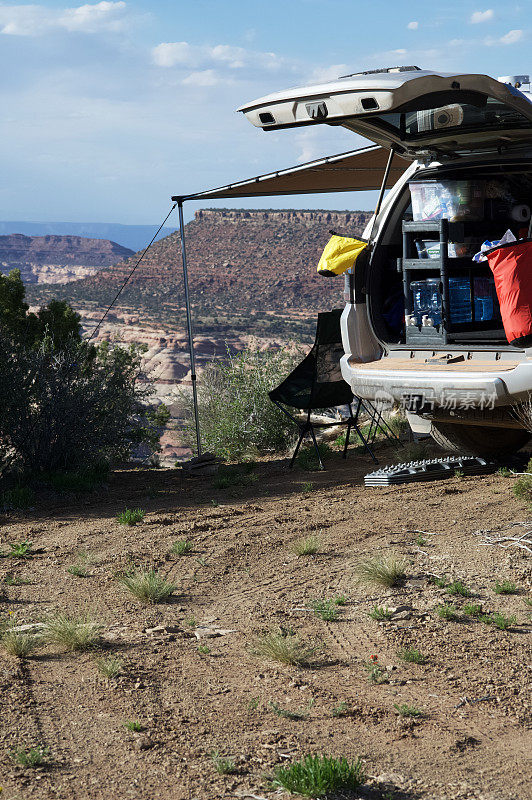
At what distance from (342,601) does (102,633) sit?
1.01 meters

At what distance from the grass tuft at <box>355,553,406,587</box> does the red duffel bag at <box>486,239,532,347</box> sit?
1437 mm

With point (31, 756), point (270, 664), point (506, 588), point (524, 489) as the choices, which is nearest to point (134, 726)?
point (31, 756)

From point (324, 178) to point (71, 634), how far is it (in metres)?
5.57

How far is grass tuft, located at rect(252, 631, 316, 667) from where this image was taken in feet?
10.2

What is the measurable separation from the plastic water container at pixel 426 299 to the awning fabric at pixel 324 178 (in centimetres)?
174

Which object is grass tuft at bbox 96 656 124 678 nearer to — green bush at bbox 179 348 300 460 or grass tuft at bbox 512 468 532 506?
grass tuft at bbox 512 468 532 506

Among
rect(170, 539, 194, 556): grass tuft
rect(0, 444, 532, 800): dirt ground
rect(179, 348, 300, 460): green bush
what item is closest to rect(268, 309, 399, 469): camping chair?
rect(0, 444, 532, 800): dirt ground

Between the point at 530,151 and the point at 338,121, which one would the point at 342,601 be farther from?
the point at 530,151

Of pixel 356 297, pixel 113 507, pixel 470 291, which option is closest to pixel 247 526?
pixel 113 507

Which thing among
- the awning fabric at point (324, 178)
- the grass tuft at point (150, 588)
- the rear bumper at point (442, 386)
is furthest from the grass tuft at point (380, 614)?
the awning fabric at point (324, 178)

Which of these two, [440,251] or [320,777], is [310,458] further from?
[320,777]

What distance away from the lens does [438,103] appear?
4.38 m

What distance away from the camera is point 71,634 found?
3.30 metres

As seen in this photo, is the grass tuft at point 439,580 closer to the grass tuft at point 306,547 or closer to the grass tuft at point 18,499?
the grass tuft at point 306,547
